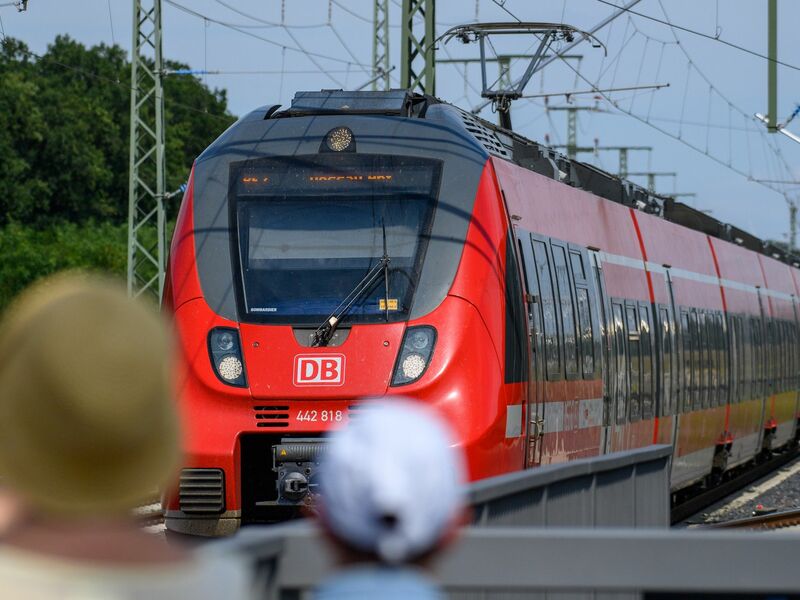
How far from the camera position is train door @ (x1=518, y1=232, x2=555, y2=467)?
37.6 feet

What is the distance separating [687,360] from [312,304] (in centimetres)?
840

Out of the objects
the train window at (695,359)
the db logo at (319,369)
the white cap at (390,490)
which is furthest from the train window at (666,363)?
the white cap at (390,490)

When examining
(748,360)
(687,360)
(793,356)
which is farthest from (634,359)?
(793,356)

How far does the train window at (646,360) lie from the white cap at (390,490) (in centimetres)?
1346

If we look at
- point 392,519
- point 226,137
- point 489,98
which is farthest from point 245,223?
point 489,98

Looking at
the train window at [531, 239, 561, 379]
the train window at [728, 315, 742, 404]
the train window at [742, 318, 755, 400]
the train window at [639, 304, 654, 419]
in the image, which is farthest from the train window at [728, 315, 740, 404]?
the train window at [531, 239, 561, 379]

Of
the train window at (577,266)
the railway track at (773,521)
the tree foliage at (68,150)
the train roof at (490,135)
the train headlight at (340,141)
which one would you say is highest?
the tree foliage at (68,150)

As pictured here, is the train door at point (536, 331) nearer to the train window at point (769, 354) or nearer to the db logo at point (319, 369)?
the db logo at point (319, 369)

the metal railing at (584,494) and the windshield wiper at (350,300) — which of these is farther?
the windshield wiper at (350,300)

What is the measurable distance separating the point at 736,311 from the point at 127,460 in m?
21.4

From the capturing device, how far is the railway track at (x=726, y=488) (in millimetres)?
20062

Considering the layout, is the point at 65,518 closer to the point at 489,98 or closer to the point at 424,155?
the point at 424,155

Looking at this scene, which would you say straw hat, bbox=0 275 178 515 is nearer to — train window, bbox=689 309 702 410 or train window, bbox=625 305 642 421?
train window, bbox=625 305 642 421

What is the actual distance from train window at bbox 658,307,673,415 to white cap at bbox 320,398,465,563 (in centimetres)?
1449
